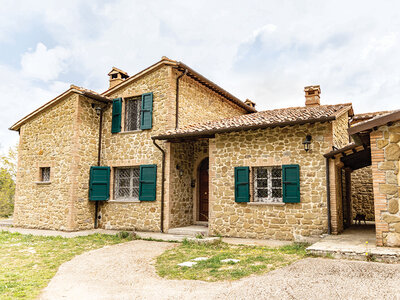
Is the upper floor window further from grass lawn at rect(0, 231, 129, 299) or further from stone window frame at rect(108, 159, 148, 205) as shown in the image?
grass lawn at rect(0, 231, 129, 299)

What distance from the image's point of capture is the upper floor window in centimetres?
1222

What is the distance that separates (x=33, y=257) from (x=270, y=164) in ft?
21.4

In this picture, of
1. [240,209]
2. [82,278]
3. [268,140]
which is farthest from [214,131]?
[82,278]

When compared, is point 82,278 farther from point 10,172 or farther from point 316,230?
point 10,172

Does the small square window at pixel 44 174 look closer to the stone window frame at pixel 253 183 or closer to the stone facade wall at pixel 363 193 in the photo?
the stone window frame at pixel 253 183

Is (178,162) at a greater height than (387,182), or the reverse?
(178,162)

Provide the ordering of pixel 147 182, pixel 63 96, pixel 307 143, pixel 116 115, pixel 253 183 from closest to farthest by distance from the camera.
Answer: pixel 307 143 → pixel 253 183 → pixel 147 182 → pixel 63 96 → pixel 116 115

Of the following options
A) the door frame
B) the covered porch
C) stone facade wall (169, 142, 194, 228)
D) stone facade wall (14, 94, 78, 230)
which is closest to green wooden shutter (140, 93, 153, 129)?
stone facade wall (169, 142, 194, 228)

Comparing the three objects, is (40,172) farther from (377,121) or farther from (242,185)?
(377,121)

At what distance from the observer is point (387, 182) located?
6535mm

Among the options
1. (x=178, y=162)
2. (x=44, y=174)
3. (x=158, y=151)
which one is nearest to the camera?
(x=158, y=151)

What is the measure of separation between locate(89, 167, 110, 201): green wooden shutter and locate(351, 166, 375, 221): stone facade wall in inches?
400

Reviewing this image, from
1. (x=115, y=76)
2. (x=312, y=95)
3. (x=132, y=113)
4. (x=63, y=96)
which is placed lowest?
(x=132, y=113)

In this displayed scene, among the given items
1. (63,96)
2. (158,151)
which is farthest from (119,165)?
(63,96)
